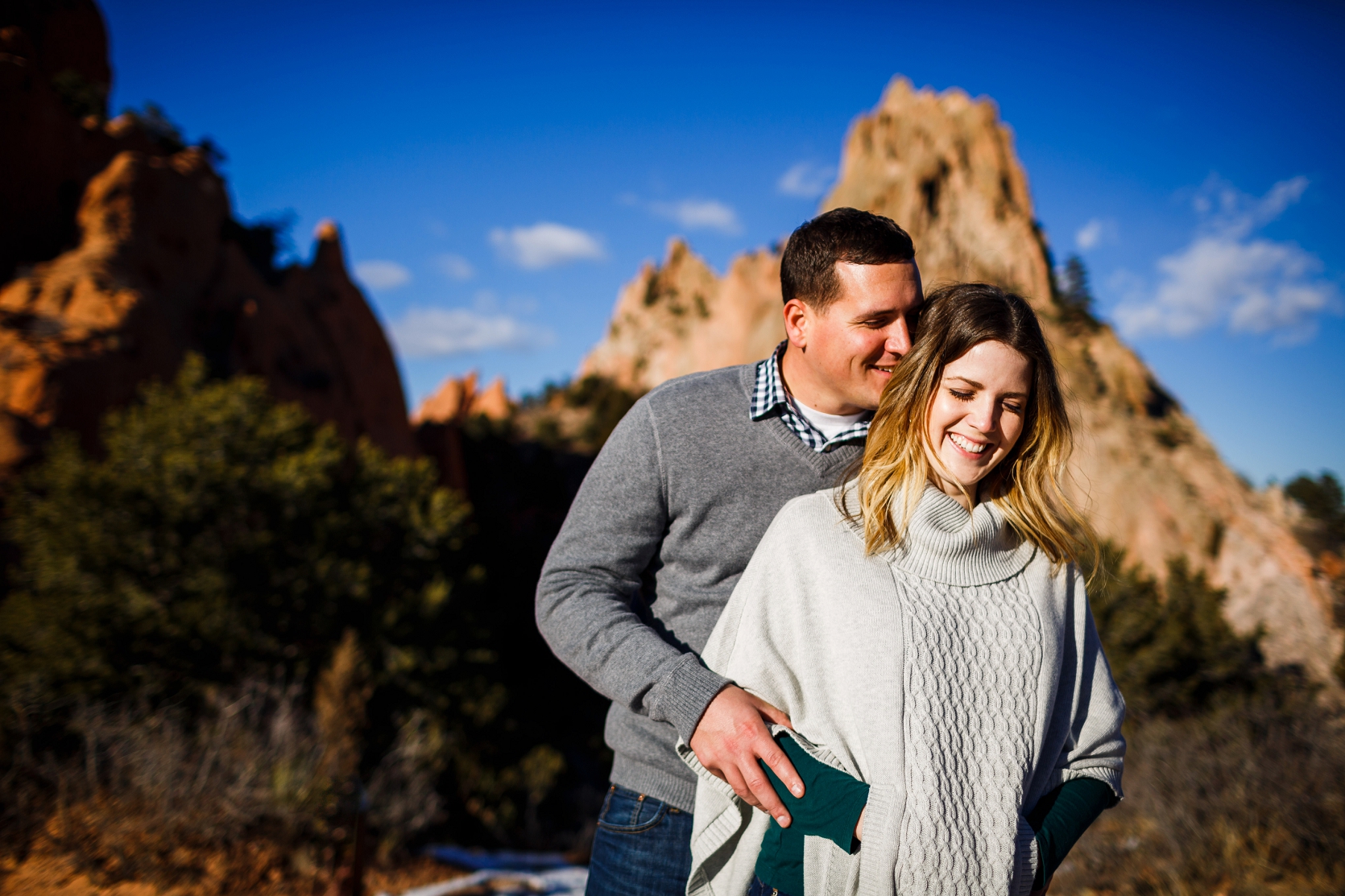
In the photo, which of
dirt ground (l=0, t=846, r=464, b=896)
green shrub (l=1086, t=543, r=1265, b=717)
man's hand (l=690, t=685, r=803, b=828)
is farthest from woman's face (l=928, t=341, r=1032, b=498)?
green shrub (l=1086, t=543, r=1265, b=717)

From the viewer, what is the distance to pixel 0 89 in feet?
52.7

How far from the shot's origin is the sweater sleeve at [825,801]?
4.01ft

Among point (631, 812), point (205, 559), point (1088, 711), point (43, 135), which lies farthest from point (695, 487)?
point (43, 135)

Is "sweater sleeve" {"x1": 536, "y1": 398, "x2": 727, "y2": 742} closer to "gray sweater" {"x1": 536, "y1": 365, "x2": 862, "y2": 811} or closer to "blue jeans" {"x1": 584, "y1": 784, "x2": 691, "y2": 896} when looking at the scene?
"gray sweater" {"x1": 536, "y1": 365, "x2": 862, "y2": 811}

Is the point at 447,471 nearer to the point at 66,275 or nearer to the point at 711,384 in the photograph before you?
the point at 66,275

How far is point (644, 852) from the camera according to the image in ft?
5.30

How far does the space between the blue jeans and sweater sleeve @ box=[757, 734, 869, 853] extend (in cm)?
44

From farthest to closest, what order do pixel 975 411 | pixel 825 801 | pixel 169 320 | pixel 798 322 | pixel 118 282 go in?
pixel 169 320
pixel 118 282
pixel 798 322
pixel 975 411
pixel 825 801

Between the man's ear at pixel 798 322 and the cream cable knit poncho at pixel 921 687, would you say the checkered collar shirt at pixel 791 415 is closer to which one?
the man's ear at pixel 798 322

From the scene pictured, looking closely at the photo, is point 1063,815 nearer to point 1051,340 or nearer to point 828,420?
point 828,420

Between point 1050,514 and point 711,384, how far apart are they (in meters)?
0.80

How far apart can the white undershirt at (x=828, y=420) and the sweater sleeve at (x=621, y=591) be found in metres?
0.38

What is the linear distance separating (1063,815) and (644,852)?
86 cm

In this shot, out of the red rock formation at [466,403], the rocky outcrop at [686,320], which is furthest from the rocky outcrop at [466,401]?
the rocky outcrop at [686,320]
